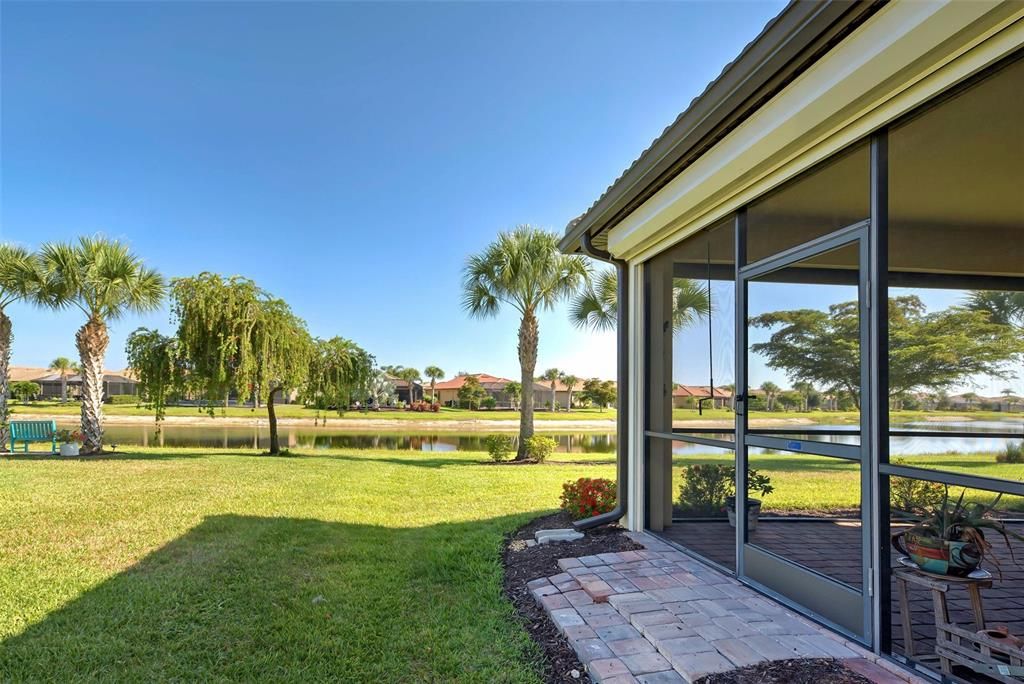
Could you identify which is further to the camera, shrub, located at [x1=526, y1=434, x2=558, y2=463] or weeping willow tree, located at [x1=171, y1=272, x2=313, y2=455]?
shrub, located at [x1=526, y1=434, x2=558, y2=463]

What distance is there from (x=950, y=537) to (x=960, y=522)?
9cm

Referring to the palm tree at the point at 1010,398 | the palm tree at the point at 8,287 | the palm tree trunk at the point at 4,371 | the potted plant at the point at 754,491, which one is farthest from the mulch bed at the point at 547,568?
the palm tree trunk at the point at 4,371

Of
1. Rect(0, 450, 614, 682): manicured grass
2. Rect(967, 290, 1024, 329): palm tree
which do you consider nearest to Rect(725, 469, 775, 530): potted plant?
Rect(967, 290, 1024, 329): palm tree

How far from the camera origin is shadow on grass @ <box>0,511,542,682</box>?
289cm

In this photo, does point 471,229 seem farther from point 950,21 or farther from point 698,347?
point 950,21

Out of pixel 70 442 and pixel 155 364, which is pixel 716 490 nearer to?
pixel 155 364

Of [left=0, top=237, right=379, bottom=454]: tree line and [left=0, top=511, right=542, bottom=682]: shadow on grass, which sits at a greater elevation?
[left=0, top=237, right=379, bottom=454]: tree line

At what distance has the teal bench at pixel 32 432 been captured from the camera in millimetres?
12555

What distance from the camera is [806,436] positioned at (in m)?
3.12

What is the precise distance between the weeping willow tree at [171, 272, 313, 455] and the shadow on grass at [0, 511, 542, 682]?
7.55 meters

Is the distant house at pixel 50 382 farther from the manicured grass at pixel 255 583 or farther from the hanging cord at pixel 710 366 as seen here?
the hanging cord at pixel 710 366

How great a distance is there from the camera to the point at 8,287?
41.0ft

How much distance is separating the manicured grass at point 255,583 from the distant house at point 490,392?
178ft

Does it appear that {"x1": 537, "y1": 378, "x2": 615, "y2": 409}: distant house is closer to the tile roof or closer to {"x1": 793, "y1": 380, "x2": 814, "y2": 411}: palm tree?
the tile roof
